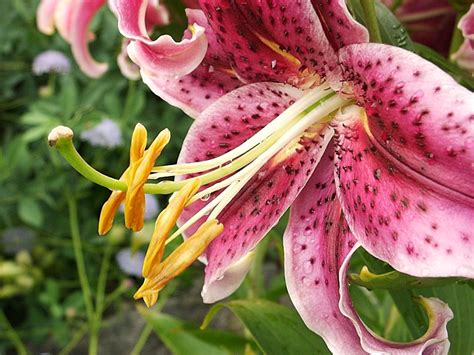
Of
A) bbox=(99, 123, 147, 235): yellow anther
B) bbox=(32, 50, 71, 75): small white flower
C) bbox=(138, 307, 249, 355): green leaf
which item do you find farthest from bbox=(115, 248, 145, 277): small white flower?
bbox=(99, 123, 147, 235): yellow anther

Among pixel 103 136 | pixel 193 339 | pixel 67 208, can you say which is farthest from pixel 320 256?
pixel 67 208

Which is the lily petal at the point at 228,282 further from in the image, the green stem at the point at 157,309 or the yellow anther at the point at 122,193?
the green stem at the point at 157,309

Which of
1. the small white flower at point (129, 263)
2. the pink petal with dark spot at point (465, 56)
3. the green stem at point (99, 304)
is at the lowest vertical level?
the small white flower at point (129, 263)

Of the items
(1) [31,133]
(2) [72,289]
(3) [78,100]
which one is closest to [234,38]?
(1) [31,133]

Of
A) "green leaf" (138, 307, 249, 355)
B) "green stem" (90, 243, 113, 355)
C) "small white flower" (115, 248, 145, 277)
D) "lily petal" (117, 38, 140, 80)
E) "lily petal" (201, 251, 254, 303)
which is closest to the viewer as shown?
"lily petal" (201, 251, 254, 303)

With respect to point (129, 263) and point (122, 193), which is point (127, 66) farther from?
point (129, 263)

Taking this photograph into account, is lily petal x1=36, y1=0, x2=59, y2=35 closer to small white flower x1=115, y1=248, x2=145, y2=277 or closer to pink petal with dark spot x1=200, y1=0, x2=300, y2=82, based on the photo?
pink petal with dark spot x1=200, y1=0, x2=300, y2=82

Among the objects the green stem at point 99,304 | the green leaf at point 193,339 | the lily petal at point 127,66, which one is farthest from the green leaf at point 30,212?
the lily petal at point 127,66

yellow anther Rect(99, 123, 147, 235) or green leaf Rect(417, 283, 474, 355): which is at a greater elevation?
yellow anther Rect(99, 123, 147, 235)
